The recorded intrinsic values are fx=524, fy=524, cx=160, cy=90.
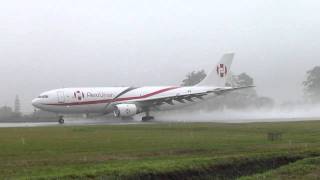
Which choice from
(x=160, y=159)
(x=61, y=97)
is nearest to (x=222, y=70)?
(x=61, y=97)

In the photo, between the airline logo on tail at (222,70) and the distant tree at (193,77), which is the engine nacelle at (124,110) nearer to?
the airline logo on tail at (222,70)

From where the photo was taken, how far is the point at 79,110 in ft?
221

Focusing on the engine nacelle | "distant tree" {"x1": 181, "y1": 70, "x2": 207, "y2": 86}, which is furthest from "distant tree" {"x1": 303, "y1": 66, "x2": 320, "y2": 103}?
the engine nacelle

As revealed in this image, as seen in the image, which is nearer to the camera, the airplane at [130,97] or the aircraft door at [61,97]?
the aircraft door at [61,97]

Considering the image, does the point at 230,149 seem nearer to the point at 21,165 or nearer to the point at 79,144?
the point at 79,144

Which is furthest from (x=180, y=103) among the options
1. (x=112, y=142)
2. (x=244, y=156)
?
(x=244, y=156)

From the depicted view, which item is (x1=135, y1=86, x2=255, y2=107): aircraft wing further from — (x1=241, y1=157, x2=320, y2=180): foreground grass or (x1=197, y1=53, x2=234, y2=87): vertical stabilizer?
(x1=241, y1=157, x2=320, y2=180): foreground grass

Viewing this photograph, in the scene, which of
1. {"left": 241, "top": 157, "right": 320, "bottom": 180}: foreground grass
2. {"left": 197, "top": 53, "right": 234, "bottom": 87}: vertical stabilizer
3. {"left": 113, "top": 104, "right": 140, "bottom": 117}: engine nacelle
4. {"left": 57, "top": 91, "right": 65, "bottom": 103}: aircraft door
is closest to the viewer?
{"left": 241, "top": 157, "right": 320, "bottom": 180}: foreground grass

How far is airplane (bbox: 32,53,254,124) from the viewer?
65688mm

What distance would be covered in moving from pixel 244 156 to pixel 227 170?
1.92 metres

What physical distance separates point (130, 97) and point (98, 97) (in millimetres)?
5478

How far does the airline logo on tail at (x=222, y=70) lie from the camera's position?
79562 millimetres

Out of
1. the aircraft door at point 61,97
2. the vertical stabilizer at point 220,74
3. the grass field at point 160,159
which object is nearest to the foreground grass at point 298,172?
the grass field at point 160,159

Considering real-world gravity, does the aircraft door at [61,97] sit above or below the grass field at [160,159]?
above
